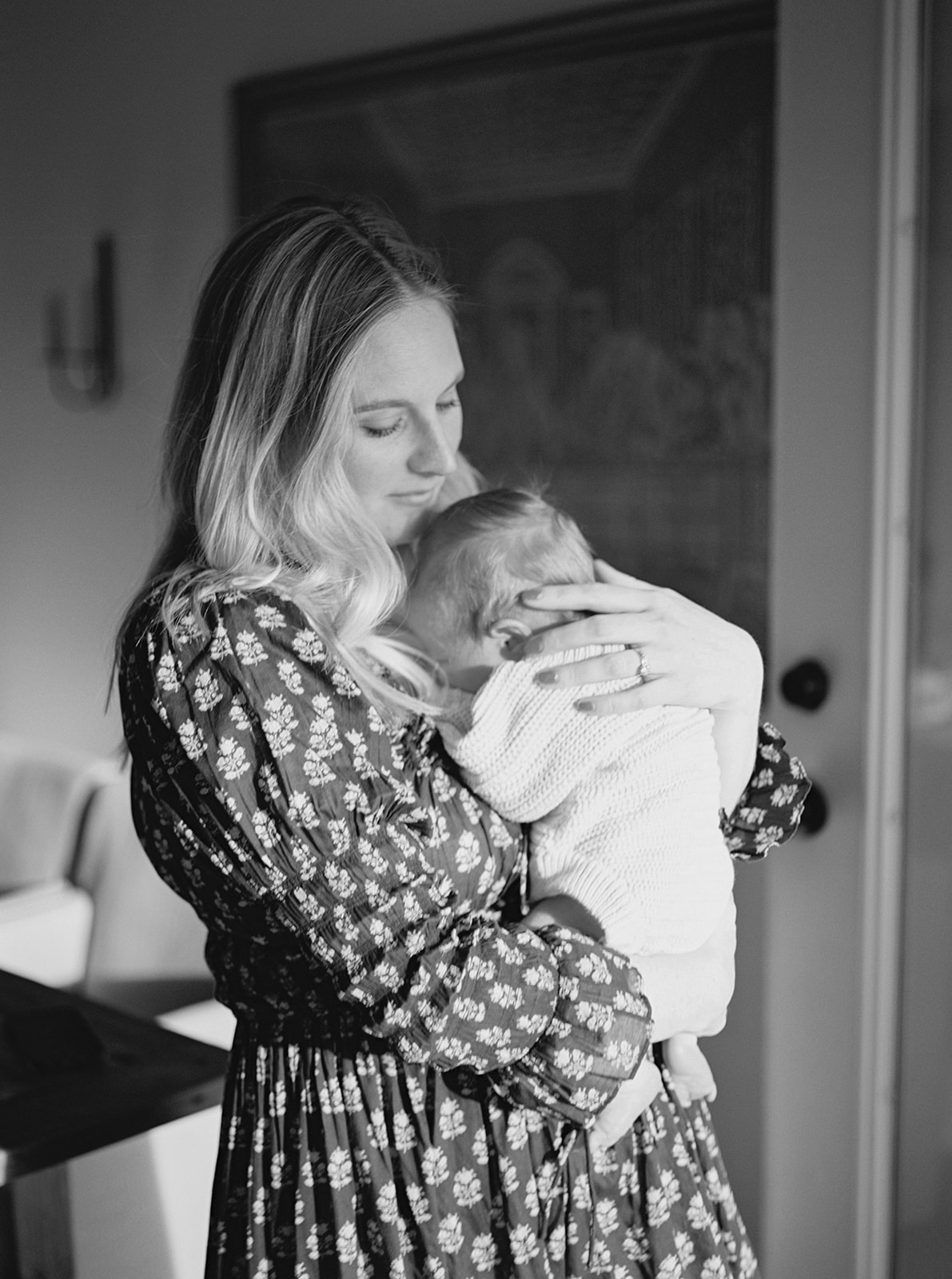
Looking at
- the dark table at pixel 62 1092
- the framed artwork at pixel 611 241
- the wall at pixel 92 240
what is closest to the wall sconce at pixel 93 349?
the wall at pixel 92 240

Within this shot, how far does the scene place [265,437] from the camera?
3.26ft

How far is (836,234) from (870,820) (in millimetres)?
695

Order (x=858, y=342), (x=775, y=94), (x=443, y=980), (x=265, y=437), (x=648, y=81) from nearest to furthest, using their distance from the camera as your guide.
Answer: (x=443, y=980) → (x=265, y=437) → (x=858, y=342) → (x=775, y=94) → (x=648, y=81)

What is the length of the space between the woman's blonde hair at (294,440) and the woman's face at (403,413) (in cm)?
2

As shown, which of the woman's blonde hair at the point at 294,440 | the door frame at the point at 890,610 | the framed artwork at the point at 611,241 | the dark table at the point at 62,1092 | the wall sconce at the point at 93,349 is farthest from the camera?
the wall sconce at the point at 93,349

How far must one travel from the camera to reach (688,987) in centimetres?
99

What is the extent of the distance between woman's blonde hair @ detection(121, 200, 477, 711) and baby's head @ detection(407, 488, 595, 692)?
36mm

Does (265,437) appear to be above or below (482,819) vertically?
above

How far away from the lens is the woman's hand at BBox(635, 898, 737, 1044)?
0.98 m

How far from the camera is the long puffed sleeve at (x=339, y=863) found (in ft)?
2.89

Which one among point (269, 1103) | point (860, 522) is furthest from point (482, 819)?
point (860, 522)

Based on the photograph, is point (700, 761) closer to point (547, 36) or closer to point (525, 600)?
point (525, 600)

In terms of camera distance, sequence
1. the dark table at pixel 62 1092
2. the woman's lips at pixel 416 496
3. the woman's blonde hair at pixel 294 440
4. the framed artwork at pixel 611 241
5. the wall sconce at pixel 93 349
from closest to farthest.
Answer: the woman's blonde hair at pixel 294 440 < the woman's lips at pixel 416 496 < the dark table at pixel 62 1092 < the framed artwork at pixel 611 241 < the wall sconce at pixel 93 349

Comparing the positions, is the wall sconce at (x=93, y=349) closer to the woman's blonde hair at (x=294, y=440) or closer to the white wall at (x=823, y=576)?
the white wall at (x=823, y=576)
